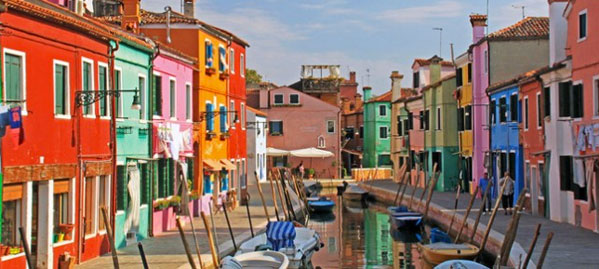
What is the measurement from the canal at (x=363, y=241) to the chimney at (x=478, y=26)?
9.44m

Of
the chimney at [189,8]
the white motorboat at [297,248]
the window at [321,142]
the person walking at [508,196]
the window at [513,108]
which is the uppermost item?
the chimney at [189,8]

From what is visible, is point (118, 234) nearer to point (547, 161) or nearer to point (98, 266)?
point (98, 266)

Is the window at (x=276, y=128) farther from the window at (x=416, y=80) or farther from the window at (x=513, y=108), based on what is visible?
the window at (x=513, y=108)

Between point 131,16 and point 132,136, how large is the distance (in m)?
4.79

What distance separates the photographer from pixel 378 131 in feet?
230

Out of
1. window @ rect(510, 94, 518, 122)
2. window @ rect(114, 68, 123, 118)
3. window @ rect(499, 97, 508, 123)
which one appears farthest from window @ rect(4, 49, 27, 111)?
window @ rect(499, 97, 508, 123)

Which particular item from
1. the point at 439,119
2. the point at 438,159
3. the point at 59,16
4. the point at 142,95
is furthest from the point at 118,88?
the point at 438,159

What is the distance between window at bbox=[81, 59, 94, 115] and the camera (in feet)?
63.3

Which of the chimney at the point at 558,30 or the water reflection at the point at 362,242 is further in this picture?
the chimney at the point at 558,30

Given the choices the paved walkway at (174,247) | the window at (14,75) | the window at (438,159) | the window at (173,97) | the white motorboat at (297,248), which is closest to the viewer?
the window at (14,75)

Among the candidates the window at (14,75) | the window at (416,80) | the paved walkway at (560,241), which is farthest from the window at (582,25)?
the window at (416,80)

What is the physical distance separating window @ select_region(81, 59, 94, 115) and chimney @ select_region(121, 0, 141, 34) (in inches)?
236

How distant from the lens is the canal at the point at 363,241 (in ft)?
81.4

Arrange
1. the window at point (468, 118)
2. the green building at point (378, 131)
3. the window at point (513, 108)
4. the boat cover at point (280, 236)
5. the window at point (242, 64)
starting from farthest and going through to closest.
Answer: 1. the green building at point (378, 131)
2. the window at point (468, 118)
3. the window at point (242, 64)
4. the window at point (513, 108)
5. the boat cover at point (280, 236)
